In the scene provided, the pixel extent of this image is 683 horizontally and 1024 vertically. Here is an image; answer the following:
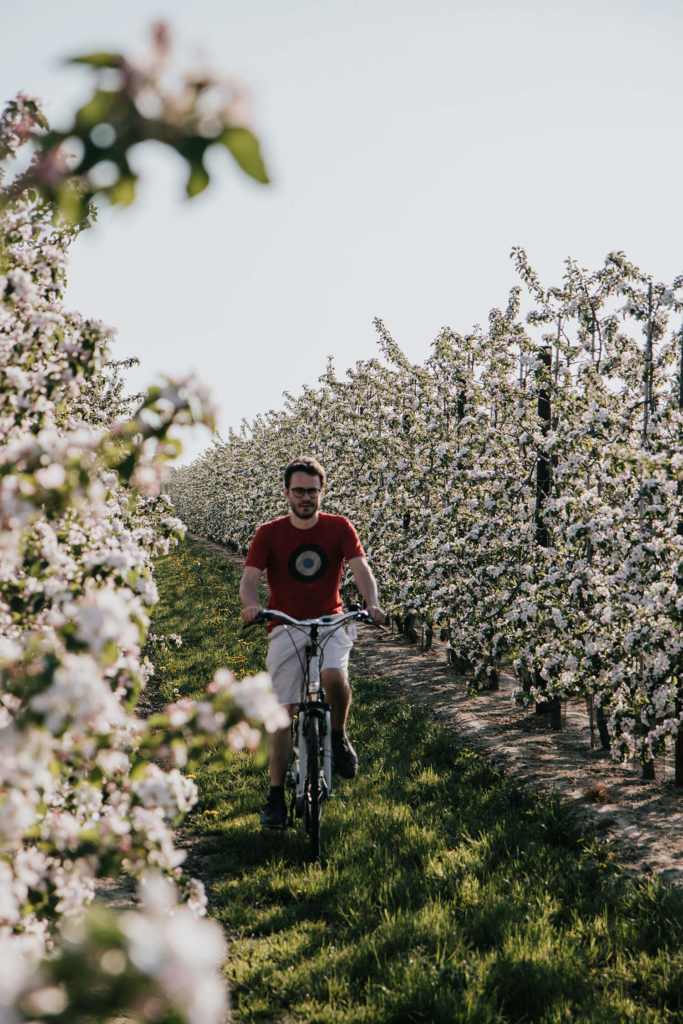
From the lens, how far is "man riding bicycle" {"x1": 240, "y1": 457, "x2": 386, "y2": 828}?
203 inches

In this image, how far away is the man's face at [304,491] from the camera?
5.17 m

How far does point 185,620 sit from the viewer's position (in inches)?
587

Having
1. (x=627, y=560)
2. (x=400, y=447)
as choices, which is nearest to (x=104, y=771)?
(x=627, y=560)

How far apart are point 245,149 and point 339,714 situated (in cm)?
454

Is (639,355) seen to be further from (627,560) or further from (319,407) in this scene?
(319,407)

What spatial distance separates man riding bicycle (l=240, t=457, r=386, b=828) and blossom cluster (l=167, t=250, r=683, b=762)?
2.28 meters

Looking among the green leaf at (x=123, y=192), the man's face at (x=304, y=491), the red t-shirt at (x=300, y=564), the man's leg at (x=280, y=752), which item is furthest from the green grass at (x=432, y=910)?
the green leaf at (x=123, y=192)

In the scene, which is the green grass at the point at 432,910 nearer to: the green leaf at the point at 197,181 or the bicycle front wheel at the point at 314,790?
the bicycle front wheel at the point at 314,790

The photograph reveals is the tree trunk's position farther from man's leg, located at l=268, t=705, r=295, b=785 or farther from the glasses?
the glasses

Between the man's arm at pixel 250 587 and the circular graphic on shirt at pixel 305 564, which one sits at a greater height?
the circular graphic on shirt at pixel 305 564

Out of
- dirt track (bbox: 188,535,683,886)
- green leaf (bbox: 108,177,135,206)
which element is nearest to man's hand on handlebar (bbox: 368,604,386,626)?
dirt track (bbox: 188,535,683,886)

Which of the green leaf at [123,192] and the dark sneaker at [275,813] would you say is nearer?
the green leaf at [123,192]

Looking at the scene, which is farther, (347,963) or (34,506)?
(347,963)

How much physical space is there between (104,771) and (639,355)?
7.38 meters
